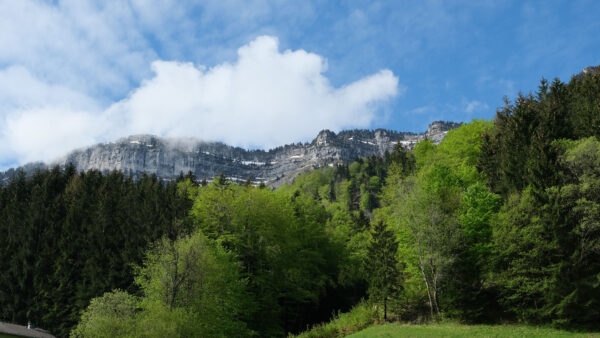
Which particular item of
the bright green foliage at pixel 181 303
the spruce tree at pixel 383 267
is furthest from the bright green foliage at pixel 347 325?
the bright green foliage at pixel 181 303

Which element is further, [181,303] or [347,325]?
[347,325]

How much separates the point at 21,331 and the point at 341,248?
138 feet

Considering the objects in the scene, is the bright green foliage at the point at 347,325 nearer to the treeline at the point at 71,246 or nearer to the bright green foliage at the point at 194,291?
the bright green foliage at the point at 194,291

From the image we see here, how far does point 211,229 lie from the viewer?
45344 millimetres

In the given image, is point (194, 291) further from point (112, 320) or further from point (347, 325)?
point (347, 325)

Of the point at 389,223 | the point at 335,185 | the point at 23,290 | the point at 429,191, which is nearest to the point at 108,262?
the point at 23,290

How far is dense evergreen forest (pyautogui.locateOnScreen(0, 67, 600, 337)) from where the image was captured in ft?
97.9

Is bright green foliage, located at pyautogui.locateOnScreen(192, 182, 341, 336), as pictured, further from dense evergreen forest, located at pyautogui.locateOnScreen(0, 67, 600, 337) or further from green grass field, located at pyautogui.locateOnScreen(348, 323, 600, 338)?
green grass field, located at pyautogui.locateOnScreen(348, 323, 600, 338)

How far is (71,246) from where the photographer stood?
52.0m

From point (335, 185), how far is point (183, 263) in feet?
456

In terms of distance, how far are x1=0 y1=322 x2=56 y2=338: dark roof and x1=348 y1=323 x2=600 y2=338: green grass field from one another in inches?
1395

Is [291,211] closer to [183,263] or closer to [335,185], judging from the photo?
[183,263]

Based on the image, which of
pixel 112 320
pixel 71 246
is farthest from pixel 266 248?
pixel 71 246

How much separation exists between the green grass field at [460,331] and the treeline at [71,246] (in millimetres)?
23864
